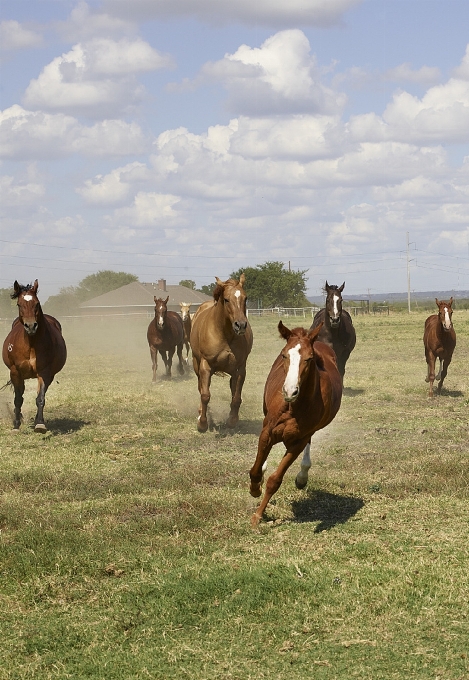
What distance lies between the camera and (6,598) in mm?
6031

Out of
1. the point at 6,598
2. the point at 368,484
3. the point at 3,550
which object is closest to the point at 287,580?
the point at 6,598

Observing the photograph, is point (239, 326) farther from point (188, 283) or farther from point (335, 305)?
point (188, 283)

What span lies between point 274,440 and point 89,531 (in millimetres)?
1869

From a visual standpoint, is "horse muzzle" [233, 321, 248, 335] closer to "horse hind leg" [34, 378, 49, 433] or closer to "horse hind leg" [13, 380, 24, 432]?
"horse hind leg" [34, 378, 49, 433]

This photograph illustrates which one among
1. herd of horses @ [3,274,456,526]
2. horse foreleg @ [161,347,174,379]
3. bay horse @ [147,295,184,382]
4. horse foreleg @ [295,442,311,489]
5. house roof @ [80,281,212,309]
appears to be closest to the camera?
herd of horses @ [3,274,456,526]

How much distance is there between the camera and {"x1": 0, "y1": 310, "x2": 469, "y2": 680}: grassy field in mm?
5035

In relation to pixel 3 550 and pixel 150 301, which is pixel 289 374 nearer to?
pixel 3 550

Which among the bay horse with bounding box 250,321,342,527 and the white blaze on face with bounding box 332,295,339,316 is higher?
the white blaze on face with bounding box 332,295,339,316

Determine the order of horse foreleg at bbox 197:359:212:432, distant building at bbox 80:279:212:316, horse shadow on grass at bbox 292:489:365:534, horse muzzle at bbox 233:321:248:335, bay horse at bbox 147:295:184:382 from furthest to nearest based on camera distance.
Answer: distant building at bbox 80:279:212:316 < bay horse at bbox 147:295:184:382 < horse foreleg at bbox 197:359:212:432 < horse muzzle at bbox 233:321:248:335 < horse shadow on grass at bbox 292:489:365:534

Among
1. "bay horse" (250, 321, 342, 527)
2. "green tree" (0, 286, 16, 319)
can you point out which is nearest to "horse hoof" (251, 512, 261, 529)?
"bay horse" (250, 321, 342, 527)

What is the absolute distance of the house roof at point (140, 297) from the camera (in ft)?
317

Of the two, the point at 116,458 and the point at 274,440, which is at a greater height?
the point at 274,440

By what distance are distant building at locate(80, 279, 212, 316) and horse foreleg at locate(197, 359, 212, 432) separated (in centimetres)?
7805

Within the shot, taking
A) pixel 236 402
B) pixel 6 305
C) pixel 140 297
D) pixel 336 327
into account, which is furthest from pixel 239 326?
pixel 140 297
